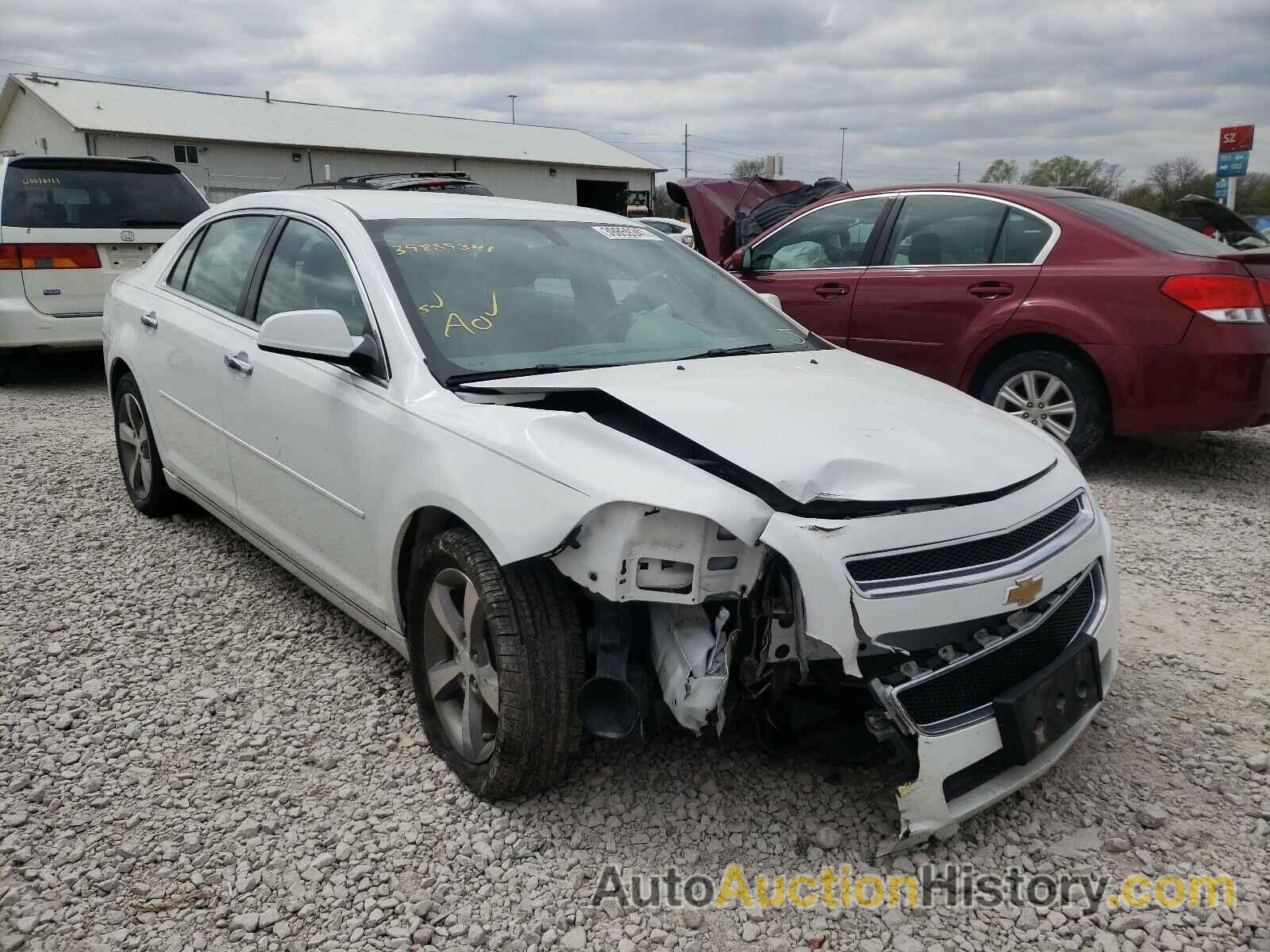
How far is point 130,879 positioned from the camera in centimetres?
234

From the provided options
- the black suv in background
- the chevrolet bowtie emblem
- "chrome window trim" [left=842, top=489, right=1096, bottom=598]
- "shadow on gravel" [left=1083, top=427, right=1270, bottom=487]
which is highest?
the black suv in background

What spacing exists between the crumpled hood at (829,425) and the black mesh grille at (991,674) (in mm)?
380

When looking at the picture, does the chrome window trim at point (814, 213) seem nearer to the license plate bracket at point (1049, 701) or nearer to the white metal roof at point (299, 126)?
the license plate bracket at point (1049, 701)

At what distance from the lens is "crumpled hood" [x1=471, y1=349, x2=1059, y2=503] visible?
2.24 m

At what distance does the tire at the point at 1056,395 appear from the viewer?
5.46 m

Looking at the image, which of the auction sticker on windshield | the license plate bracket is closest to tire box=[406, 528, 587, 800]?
the license plate bracket

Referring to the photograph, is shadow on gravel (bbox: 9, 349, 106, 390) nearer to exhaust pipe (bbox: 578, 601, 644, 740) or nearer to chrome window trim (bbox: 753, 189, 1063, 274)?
chrome window trim (bbox: 753, 189, 1063, 274)

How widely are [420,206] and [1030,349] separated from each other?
12.5 feet

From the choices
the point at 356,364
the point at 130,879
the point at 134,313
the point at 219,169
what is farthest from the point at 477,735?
the point at 219,169

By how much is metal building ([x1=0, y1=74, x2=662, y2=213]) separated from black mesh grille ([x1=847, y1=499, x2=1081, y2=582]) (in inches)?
1175

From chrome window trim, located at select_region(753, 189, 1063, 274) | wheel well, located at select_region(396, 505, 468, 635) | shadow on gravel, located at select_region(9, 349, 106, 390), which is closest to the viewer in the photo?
wheel well, located at select_region(396, 505, 468, 635)

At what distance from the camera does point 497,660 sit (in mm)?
2406

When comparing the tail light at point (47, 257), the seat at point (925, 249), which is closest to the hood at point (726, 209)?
the seat at point (925, 249)

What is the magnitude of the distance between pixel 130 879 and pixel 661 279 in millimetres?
2455
